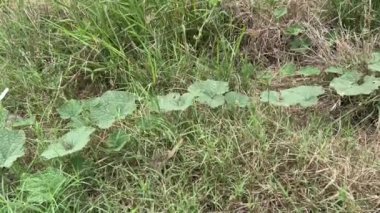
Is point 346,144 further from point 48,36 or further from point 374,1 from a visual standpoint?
point 48,36

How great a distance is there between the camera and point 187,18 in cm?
233

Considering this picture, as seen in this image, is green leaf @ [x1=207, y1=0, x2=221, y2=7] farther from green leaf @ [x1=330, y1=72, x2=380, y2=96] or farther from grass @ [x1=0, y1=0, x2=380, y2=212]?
green leaf @ [x1=330, y1=72, x2=380, y2=96]

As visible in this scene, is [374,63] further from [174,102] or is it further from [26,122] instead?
[26,122]

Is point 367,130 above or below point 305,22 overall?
below

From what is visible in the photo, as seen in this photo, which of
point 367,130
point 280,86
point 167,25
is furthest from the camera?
point 167,25

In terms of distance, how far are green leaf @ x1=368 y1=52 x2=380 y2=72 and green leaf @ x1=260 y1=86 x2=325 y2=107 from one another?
19cm

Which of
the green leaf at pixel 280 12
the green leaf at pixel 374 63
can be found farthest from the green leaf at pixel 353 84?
the green leaf at pixel 280 12

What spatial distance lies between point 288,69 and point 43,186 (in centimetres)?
94

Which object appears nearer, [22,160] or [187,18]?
[22,160]


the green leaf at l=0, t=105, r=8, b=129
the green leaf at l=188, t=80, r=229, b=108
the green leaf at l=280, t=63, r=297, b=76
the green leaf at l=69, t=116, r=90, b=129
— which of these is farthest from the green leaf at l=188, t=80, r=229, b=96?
→ the green leaf at l=0, t=105, r=8, b=129

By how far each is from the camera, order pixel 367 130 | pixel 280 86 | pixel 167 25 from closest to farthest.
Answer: pixel 367 130
pixel 280 86
pixel 167 25

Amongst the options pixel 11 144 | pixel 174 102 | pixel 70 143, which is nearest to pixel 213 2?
pixel 174 102

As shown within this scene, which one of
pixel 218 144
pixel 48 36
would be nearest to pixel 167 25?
pixel 48 36

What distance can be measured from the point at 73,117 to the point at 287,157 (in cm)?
69
